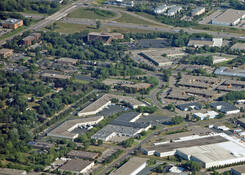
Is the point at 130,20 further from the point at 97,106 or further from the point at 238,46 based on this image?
the point at 97,106

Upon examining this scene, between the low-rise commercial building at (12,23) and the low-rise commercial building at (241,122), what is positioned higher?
the low-rise commercial building at (12,23)

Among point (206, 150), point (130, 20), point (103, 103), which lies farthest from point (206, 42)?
point (206, 150)

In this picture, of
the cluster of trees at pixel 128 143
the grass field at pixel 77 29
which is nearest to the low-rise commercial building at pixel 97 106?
the cluster of trees at pixel 128 143

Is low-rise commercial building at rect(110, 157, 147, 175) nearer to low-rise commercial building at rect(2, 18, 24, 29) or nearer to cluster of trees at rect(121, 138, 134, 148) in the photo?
cluster of trees at rect(121, 138, 134, 148)

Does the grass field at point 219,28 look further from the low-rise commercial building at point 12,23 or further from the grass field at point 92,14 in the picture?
the low-rise commercial building at point 12,23

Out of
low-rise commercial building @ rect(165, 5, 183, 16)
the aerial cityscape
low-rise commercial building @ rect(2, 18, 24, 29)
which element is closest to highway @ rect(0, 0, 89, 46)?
the aerial cityscape

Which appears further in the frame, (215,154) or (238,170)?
(215,154)

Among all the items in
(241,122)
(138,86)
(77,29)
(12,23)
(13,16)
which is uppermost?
(13,16)

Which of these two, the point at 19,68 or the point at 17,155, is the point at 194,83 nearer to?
the point at 19,68
